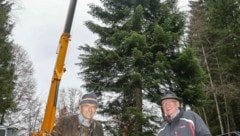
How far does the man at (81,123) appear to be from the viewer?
363 centimetres

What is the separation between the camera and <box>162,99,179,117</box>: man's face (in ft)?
14.3

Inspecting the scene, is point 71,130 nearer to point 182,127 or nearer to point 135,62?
point 182,127

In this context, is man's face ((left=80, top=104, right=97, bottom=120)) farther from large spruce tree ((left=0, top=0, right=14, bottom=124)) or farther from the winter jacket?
large spruce tree ((left=0, top=0, right=14, bottom=124))

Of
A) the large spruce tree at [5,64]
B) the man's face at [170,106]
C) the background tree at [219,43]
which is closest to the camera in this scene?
the man's face at [170,106]

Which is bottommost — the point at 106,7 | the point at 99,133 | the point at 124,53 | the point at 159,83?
the point at 99,133

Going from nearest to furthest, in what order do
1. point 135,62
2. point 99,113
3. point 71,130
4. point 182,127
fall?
1. point 71,130
2. point 182,127
3. point 135,62
4. point 99,113

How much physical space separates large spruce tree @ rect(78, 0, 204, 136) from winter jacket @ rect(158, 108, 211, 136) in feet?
32.5

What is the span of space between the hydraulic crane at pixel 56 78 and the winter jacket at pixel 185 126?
22.3 feet

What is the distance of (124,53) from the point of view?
1625cm

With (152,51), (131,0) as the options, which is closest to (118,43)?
(152,51)

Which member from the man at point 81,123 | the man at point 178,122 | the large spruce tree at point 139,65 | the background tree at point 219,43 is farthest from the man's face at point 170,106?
the background tree at point 219,43

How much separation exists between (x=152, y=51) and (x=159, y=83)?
141 centimetres

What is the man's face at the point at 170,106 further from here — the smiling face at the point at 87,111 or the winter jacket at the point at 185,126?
the smiling face at the point at 87,111

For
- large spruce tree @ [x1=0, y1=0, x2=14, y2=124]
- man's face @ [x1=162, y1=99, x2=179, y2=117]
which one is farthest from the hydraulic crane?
large spruce tree @ [x1=0, y1=0, x2=14, y2=124]
